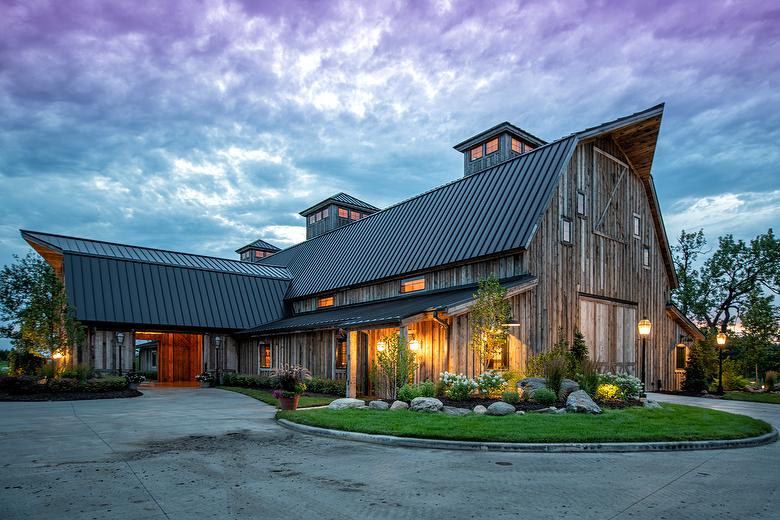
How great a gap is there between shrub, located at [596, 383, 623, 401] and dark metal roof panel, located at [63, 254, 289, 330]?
20.2 meters

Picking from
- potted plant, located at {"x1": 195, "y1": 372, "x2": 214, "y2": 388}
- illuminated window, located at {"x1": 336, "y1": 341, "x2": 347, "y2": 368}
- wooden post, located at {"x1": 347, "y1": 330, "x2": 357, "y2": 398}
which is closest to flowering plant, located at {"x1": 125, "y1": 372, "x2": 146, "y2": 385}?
potted plant, located at {"x1": 195, "y1": 372, "x2": 214, "y2": 388}

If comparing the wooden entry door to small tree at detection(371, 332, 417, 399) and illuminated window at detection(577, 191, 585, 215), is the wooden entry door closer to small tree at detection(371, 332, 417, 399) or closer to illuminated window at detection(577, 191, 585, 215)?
illuminated window at detection(577, 191, 585, 215)

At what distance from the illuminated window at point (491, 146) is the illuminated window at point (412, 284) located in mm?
9843

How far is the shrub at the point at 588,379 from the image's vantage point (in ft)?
52.6

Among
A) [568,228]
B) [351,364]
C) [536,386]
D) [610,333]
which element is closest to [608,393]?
[536,386]

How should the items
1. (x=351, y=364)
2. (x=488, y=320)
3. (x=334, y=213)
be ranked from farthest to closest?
(x=334, y=213) < (x=351, y=364) < (x=488, y=320)

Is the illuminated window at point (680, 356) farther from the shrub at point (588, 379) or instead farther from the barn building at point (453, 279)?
the shrub at point (588, 379)

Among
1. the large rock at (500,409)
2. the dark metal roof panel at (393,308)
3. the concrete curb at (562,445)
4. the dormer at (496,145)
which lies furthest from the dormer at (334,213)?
the concrete curb at (562,445)

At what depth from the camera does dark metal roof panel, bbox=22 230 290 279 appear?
28.5 metres

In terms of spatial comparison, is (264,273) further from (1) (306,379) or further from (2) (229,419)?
(2) (229,419)

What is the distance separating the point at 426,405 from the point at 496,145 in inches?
750

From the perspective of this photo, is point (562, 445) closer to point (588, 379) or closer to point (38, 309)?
point (588, 379)

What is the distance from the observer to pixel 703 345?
27156mm

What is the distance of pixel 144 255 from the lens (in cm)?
3148
